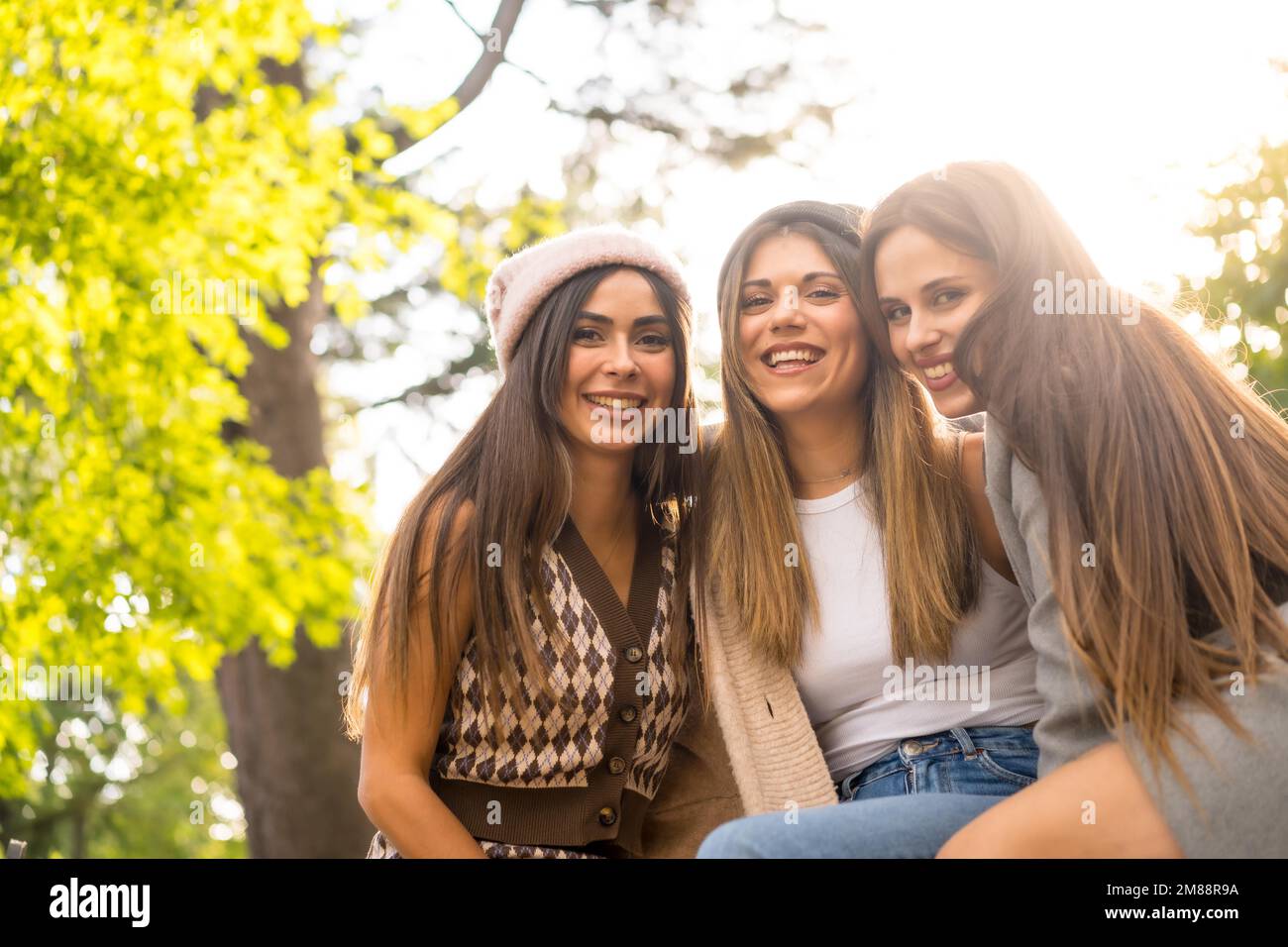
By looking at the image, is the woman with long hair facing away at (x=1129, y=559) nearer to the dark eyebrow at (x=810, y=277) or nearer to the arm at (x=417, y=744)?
the dark eyebrow at (x=810, y=277)

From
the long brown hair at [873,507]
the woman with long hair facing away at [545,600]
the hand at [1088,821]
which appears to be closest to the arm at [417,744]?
the woman with long hair facing away at [545,600]

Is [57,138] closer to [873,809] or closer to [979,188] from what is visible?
[979,188]

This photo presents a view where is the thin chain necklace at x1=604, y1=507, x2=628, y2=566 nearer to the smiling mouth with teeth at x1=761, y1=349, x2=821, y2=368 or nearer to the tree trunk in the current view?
the smiling mouth with teeth at x1=761, y1=349, x2=821, y2=368

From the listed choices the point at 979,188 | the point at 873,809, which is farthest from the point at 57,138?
the point at 873,809

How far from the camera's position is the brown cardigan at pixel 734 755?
9.49 ft

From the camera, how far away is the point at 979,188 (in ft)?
9.03

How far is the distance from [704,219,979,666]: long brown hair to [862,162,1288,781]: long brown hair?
491 millimetres

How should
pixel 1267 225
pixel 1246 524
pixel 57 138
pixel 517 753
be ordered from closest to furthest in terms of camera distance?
pixel 1246 524 < pixel 517 753 < pixel 57 138 < pixel 1267 225

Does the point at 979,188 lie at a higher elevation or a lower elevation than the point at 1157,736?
higher

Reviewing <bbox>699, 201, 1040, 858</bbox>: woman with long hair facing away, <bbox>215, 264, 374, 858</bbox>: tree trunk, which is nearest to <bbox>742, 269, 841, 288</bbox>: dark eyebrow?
<bbox>699, 201, 1040, 858</bbox>: woman with long hair facing away

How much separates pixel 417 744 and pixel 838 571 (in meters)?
1.05

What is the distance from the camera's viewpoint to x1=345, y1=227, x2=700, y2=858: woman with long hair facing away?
115 inches
